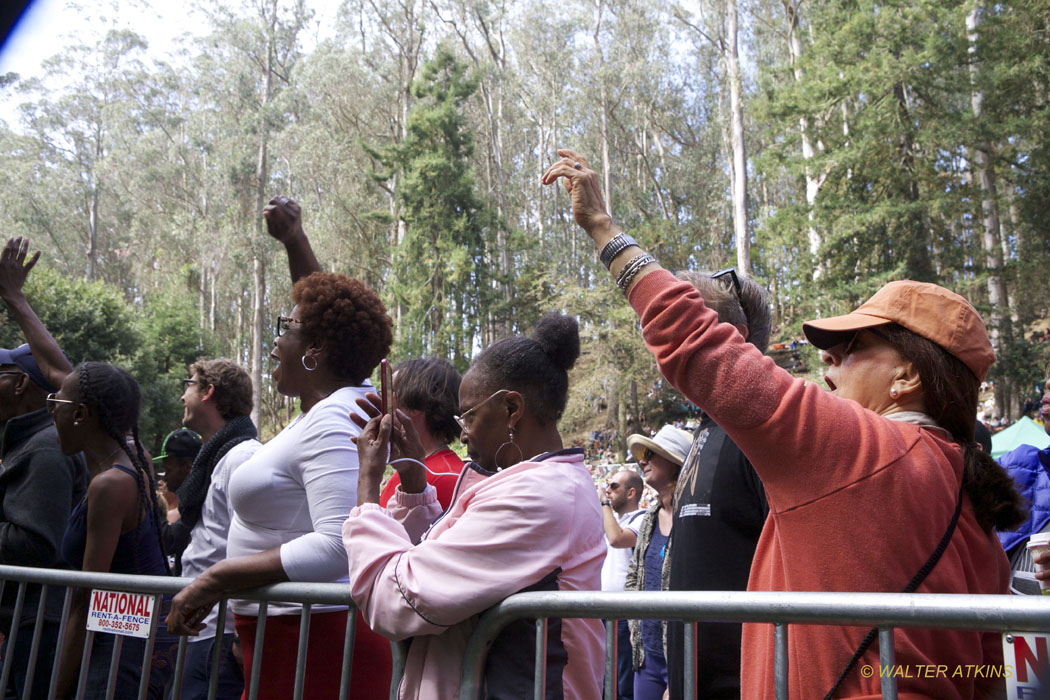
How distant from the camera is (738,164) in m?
24.0

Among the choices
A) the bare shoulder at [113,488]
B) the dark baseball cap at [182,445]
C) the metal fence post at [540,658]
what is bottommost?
the metal fence post at [540,658]

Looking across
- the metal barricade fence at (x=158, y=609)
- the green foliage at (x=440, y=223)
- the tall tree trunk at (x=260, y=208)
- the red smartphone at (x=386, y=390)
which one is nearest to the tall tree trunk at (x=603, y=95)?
the green foliage at (x=440, y=223)

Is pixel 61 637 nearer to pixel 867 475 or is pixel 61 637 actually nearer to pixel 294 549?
pixel 294 549

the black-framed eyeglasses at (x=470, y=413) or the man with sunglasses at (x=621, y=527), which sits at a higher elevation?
the black-framed eyeglasses at (x=470, y=413)

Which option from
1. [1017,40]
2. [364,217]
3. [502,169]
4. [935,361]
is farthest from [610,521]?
[502,169]

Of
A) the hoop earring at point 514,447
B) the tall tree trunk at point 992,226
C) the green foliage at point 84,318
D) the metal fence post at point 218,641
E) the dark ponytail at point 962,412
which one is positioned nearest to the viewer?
the dark ponytail at point 962,412

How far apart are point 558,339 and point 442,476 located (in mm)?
1018

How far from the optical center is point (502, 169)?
129 ft

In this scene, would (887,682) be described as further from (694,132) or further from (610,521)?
(694,132)

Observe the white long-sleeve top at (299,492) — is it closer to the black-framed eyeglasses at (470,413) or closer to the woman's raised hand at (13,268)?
the black-framed eyeglasses at (470,413)

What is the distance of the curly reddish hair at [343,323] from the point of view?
9.02 ft

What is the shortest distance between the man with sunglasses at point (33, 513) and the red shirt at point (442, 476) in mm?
1199

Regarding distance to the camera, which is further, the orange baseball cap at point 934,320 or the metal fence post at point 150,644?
the metal fence post at point 150,644

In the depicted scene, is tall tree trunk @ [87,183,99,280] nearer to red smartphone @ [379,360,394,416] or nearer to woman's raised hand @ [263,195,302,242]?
woman's raised hand @ [263,195,302,242]
